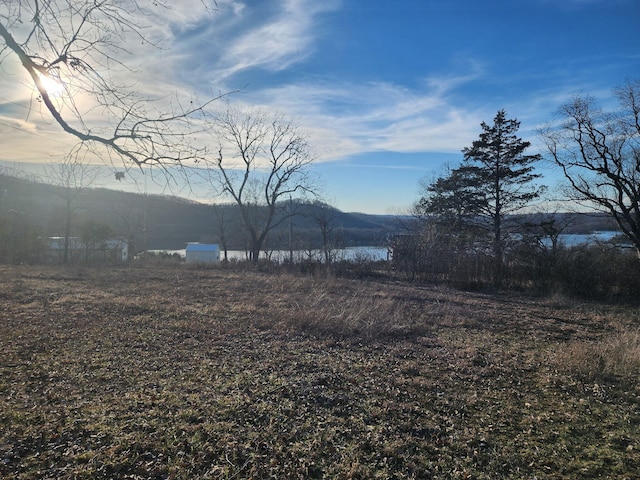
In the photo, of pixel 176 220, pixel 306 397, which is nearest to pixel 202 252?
pixel 176 220

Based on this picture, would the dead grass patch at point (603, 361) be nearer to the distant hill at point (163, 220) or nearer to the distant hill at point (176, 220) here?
the distant hill at point (176, 220)

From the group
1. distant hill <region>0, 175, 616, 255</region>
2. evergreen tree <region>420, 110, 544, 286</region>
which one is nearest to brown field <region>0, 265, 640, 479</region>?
distant hill <region>0, 175, 616, 255</region>

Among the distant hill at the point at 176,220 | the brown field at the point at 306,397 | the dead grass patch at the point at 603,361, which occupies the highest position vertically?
the distant hill at the point at 176,220

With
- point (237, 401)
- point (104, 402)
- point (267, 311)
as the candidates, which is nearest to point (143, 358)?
point (104, 402)

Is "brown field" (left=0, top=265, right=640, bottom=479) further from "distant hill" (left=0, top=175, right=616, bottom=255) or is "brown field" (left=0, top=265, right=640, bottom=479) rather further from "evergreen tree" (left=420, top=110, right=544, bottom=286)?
"evergreen tree" (left=420, top=110, right=544, bottom=286)

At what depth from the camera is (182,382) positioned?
192 inches

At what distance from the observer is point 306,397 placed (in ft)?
14.9

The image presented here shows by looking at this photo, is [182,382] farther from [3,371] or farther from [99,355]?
[3,371]

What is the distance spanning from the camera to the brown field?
126 inches

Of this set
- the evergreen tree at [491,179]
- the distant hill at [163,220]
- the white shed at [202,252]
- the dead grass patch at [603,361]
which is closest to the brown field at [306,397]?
the dead grass patch at [603,361]

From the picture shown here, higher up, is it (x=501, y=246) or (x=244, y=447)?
(x=501, y=246)

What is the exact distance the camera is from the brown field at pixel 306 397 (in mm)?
3213

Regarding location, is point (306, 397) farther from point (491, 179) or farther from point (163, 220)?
point (163, 220)

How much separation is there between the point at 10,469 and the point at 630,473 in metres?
4.74
